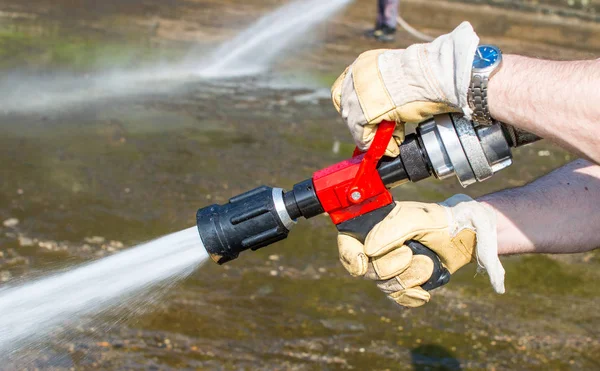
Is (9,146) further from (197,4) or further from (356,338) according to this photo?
(197,4)

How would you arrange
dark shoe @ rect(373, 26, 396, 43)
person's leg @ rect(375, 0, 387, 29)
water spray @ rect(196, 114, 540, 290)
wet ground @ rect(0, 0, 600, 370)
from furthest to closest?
dark shoe @ rect(373, 26, 396, 43)
person's leg @ rect(375, 0, 387, 29)
wet ground @ rect(0, 0, 600, 370)
water spray @ rect(196, 114, 540, 290)

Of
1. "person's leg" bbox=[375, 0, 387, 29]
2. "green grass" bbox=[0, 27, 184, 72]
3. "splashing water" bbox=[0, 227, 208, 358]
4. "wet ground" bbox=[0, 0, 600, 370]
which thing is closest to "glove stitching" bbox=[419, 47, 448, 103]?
"splashing water" bbox=[0, 227, 208, 358]

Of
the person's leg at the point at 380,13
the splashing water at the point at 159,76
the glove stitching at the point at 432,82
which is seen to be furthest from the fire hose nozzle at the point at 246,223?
the person's leg at the point at 380,13

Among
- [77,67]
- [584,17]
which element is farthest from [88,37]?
[584,17]

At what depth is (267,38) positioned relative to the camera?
949 centimetres

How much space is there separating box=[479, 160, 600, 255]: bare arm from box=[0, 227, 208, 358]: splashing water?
1142 mm

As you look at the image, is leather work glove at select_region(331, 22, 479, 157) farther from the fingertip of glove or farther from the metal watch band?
the fingertip of glove

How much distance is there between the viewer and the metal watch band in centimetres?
202

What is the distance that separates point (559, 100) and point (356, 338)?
1.88m

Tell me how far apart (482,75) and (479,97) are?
64 millimetres

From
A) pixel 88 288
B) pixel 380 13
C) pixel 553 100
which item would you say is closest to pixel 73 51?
→ pixel 380 13

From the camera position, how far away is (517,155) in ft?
20.5

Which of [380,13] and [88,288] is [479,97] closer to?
[88,288]

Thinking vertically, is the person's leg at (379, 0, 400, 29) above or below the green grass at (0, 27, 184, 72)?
below
